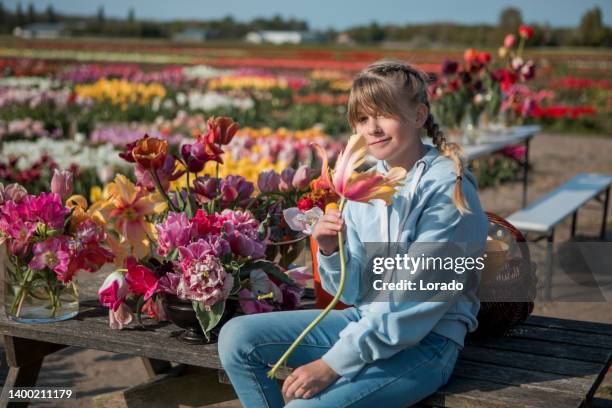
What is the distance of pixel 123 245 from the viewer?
8.55 ft

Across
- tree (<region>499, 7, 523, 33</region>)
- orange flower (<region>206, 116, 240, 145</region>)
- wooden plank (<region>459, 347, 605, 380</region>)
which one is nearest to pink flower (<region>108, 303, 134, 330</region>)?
orange flower (<region>206, 116, 240, 145</region>)

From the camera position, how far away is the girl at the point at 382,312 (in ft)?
6.64

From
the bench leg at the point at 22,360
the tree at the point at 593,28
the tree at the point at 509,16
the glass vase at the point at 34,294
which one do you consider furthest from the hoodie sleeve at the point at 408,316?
the tree at the point at 509,16

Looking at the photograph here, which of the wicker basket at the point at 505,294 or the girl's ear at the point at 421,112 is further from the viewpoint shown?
the wicker basket at the point at 505,294

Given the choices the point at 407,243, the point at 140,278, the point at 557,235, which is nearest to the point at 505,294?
the point at 407,243

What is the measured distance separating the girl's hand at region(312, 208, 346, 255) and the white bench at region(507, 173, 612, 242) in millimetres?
2954

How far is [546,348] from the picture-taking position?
2361 mm

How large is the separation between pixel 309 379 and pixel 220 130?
0.96 meters

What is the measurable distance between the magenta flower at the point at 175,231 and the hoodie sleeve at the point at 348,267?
1.38ft

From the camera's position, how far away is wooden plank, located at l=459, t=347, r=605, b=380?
7.14 ft

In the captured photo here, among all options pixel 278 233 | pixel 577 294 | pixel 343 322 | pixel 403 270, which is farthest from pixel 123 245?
pixel 577 294

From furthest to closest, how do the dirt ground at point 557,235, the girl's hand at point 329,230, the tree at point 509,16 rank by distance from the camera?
1. the tree at point 509,16
2. the dirt ground at point 557,235
3. the girl's hand at point 329,230

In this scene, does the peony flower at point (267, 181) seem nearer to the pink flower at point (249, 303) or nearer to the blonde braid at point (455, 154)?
the pink flower at point (249, 303)

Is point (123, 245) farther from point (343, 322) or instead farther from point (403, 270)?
point (403, 270)
